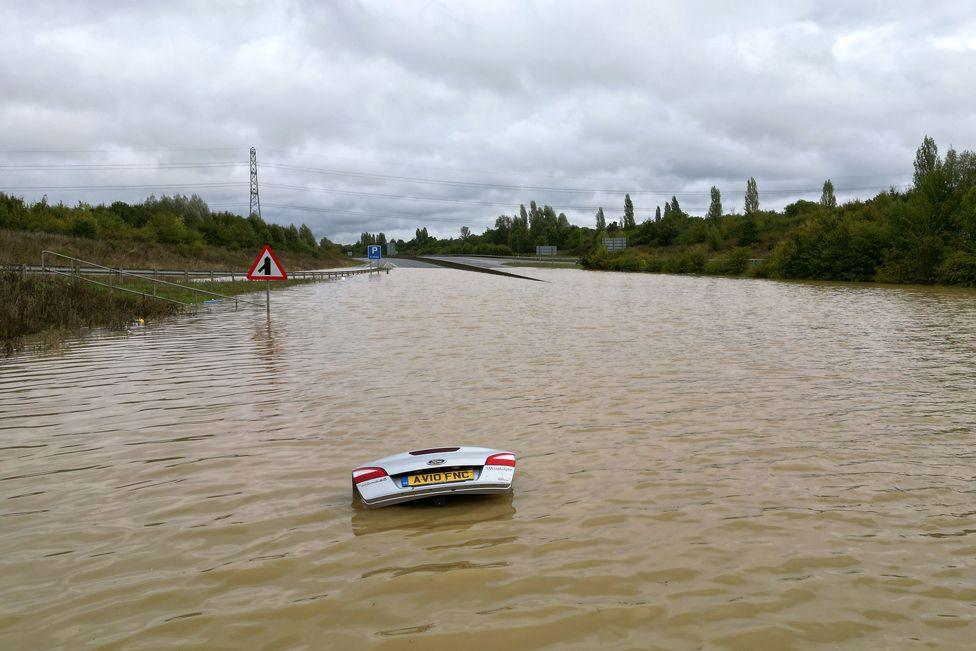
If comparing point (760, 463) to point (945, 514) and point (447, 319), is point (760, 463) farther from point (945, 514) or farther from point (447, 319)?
point (447, 319)

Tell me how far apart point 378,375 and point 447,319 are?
12.0 m

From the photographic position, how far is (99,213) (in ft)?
241

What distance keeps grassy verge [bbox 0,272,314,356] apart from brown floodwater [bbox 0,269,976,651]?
586cm

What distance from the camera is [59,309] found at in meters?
20.7

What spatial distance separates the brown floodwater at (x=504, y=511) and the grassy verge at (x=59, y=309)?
5.86 m

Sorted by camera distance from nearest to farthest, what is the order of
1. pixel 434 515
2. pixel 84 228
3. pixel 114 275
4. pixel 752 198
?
pixel 434 515
pixel 114 275
pixel 84 228
pixel 752 198

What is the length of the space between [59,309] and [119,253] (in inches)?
1482

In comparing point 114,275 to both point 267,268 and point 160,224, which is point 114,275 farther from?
point 160,224

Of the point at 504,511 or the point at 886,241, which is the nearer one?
the point at 504,511

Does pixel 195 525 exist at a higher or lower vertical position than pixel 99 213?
lower

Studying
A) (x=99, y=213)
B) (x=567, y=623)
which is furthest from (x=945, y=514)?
(x=99, y=213)

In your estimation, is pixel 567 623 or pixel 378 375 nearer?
pixel 567 623

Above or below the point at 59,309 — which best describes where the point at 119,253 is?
above

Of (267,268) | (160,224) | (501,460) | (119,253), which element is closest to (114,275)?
(267,268)
